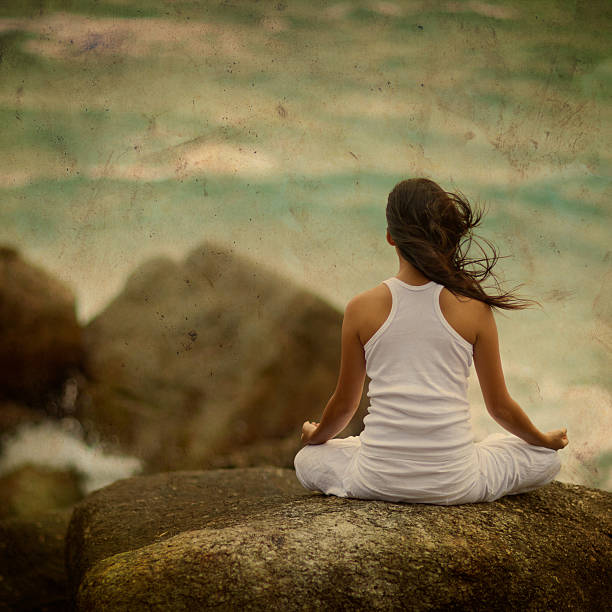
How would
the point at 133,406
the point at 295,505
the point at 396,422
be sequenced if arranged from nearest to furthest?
the point at 396,422 < the point at 295,505 < the point at 133,406

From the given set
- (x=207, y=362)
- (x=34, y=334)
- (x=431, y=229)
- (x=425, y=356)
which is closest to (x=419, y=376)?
(x=425, y=356)

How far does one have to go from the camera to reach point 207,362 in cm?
436

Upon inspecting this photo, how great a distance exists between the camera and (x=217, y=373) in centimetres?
436

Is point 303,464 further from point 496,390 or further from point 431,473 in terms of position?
point 496,390

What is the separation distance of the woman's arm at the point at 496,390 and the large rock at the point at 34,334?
2904 mm

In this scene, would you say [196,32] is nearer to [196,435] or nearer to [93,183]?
[93,183]

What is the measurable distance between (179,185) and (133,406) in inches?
56.9

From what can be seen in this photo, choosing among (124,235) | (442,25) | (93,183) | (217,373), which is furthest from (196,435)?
(442,25)

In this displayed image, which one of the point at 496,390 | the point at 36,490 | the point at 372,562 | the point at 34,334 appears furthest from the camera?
the point at 34,334

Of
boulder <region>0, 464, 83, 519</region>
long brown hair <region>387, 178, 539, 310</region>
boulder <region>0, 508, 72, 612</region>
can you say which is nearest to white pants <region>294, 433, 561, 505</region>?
long brown hair <region>387, 178, 539, 310</region>

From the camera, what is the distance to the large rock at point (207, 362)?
430 centimetres

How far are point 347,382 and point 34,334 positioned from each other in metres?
2.76

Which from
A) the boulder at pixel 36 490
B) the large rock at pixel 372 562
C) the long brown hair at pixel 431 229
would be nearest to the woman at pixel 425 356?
the long brown hair at pixel 431 229

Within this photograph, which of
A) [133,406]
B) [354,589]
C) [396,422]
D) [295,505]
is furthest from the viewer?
[133,406]
